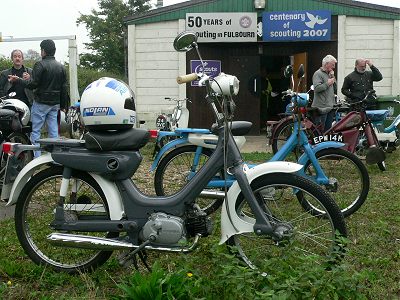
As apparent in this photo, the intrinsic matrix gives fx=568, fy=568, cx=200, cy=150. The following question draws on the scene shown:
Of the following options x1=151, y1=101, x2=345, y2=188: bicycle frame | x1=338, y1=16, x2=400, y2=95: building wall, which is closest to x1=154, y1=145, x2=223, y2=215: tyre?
x1=151, y1=101, x2=345, y2=188: bicycle frame

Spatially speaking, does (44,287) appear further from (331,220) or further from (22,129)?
(22,129)

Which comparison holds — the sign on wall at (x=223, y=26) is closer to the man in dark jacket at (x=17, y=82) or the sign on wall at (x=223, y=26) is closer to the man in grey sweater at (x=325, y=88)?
the man in grey sweater at (x=325, y=88)

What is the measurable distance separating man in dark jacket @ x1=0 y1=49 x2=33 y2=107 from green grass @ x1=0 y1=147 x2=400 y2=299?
3611 mm

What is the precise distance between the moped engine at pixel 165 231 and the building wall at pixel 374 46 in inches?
404

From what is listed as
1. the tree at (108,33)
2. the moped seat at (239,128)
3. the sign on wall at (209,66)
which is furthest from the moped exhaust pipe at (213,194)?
the tree at (108,33)

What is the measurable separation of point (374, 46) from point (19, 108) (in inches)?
347

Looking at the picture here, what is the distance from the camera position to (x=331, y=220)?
3.60 metres

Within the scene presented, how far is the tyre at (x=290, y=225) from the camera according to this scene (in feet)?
11.6

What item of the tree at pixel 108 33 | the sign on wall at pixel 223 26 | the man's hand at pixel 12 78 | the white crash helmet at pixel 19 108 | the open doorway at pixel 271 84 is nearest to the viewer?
the white crash helmet at pixel 19 108

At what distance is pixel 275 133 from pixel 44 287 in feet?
17.9

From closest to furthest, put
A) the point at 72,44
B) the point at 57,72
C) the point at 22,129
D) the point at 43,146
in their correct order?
1. the point at 43,146
2. the point at 22,129
3. the point at 57,72
4. the point at 72,44

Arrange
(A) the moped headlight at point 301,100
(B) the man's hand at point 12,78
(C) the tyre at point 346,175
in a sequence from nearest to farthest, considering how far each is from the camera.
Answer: (C) the tyre at point 346,175
(A) the moped headlight at point 301,100
(B) the man's hand at point 12,78

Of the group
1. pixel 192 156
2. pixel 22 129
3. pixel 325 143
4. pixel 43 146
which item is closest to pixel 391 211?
pixel 325 143

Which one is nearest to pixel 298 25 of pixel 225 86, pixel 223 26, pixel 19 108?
pixel 223 26
